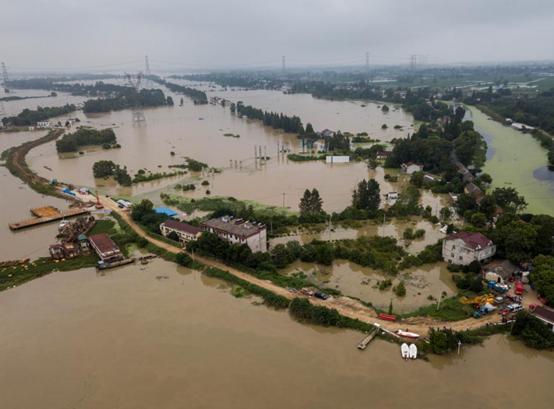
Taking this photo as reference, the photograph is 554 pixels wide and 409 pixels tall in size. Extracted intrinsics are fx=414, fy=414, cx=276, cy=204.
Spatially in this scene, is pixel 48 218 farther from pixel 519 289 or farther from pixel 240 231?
pixel 519 289

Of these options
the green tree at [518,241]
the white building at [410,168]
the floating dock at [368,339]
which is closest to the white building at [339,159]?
the white building at [410,168]

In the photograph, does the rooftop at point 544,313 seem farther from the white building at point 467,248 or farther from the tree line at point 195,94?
the tree line at point 195,94

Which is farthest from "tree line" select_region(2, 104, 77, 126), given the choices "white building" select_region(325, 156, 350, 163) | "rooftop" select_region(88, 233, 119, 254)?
"rooftop" select_region(88, 233, 119, 254)

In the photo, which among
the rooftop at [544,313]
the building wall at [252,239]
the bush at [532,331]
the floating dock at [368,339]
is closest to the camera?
the bush at [532,331]

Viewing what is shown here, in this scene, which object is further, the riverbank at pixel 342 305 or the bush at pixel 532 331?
the riverbank at pixel 342 305

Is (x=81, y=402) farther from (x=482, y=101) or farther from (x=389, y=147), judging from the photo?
(x=482, y=101)

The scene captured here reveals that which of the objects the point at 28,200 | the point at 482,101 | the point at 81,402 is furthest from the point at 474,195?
the point at 482,101

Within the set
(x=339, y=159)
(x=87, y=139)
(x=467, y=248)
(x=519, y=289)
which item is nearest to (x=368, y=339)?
(x=519, y=289)

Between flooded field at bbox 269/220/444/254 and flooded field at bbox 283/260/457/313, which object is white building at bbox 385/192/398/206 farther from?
flooded field at bbox 283/260/457/313
